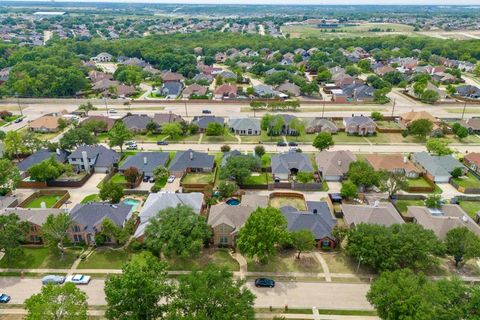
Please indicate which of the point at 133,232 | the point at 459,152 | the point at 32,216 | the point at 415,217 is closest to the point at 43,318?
the point at 133,232

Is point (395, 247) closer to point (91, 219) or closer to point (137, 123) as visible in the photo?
point (91, 219)

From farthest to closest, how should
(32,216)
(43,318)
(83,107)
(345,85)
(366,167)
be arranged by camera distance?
(345,85) → (83,107) → (366,167) → (32,216) → (43,318)

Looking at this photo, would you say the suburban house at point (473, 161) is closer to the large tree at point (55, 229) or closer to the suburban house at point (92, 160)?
the suburban house at point (92, 160)

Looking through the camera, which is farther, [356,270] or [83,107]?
[83,107]

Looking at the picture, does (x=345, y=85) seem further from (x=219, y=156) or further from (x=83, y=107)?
(x=83, y=107)

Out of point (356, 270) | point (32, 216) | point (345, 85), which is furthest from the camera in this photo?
point (345, 85)

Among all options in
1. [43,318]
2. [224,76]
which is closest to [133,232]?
[43,318]

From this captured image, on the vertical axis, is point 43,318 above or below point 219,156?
above
